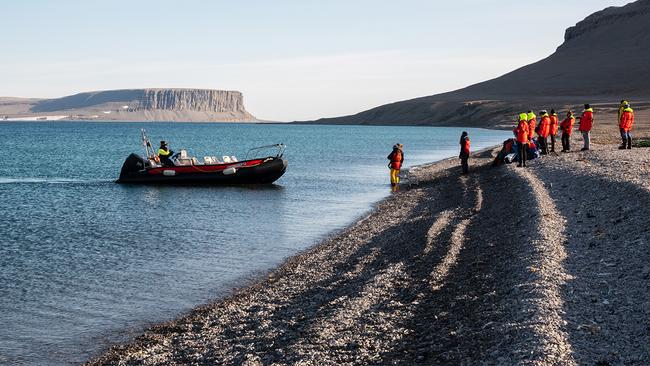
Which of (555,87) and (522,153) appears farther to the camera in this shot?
(555,87)

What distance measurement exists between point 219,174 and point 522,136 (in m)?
13.8

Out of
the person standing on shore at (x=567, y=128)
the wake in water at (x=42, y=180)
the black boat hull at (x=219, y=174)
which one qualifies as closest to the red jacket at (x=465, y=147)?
the person standing on shore at (x=567, y=128)

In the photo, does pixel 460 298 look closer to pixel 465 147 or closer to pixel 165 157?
pixel 465 147

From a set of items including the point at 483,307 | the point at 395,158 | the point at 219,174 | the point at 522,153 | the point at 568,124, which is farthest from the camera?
the point at 219,174

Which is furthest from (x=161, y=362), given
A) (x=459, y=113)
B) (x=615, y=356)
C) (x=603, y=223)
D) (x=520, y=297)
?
(x=459, y=113)

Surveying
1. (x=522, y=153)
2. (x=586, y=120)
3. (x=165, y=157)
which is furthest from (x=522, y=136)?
(x=165, y=157)

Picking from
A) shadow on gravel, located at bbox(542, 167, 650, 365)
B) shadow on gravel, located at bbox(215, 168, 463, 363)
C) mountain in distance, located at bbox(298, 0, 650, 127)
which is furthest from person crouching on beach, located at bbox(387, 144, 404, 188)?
mountain in distance, located at bbox(298, 0, 650, 127)

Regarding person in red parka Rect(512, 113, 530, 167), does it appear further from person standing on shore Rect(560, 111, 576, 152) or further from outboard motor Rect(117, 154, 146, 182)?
outboard motor Rect(117, 154, 146, 182)

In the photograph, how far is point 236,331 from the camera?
10461 millimetres

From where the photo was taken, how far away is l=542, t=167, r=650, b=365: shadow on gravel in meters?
7.45

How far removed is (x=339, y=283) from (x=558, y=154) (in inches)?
728

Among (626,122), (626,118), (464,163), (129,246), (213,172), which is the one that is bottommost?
(129,246)

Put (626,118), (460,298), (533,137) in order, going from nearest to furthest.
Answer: (460,298) < (626,118) < (533,137)

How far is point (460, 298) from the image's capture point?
10.2 m
